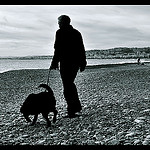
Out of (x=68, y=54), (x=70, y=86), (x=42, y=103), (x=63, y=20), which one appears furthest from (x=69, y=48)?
(x=42, y=103)

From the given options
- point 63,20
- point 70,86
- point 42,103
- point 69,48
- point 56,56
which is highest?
point 63,20

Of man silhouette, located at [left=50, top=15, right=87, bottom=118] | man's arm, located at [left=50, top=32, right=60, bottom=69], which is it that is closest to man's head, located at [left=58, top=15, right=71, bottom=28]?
man silhouette, located at [left=50, top=15, right=87, bottom=118]

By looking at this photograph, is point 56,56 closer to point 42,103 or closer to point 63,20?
point 63,20

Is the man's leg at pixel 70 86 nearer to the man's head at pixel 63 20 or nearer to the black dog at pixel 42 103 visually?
the black dog at pixel 42 103

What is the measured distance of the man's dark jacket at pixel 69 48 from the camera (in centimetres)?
691

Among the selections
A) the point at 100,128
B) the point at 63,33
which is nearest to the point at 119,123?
the point at 100,128

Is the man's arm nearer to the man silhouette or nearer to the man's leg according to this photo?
the man silhouette

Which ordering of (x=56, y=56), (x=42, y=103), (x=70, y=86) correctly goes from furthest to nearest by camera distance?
(x=70, y=86) < (x=56, y=56) < (x=42, y=103)

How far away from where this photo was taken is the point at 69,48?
7.04 metres

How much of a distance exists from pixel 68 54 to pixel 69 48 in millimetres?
142

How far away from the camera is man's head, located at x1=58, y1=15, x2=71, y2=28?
668 cm

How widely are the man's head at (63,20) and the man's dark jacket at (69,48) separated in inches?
4.1

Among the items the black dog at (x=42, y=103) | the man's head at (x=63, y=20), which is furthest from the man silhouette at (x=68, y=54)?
the black dog at (x=42, y=103)
